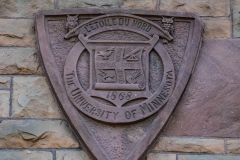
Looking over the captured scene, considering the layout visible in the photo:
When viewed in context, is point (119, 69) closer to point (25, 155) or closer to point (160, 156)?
point (160, 156)

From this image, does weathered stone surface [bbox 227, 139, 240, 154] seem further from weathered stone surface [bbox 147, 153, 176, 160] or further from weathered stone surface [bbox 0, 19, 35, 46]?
weathered stone surface [bbox 0, 19, 35, 46]

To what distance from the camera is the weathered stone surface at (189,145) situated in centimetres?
263

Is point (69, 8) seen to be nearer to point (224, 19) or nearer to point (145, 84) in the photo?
point (145, 84)

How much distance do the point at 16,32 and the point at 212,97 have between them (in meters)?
1.12

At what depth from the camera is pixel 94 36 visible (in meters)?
2.75

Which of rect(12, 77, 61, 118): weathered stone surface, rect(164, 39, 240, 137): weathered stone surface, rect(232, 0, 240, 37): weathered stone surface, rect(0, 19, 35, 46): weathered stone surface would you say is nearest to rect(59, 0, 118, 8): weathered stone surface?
rect(0, 19, 35, 46): weathered stone surface

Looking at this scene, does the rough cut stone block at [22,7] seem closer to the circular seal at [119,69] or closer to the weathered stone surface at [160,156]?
the circular seal at [119,69]

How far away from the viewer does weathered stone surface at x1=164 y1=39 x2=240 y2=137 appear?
2.66m

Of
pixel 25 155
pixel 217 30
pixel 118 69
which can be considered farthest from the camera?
pixel 217 30

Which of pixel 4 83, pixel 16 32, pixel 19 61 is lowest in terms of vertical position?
pixel 4 83

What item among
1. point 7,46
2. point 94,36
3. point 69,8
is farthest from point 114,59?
point 7,46

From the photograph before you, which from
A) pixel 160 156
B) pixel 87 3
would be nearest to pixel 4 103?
pixel 87 3

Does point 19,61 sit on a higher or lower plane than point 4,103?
higher

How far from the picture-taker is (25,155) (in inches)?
102
